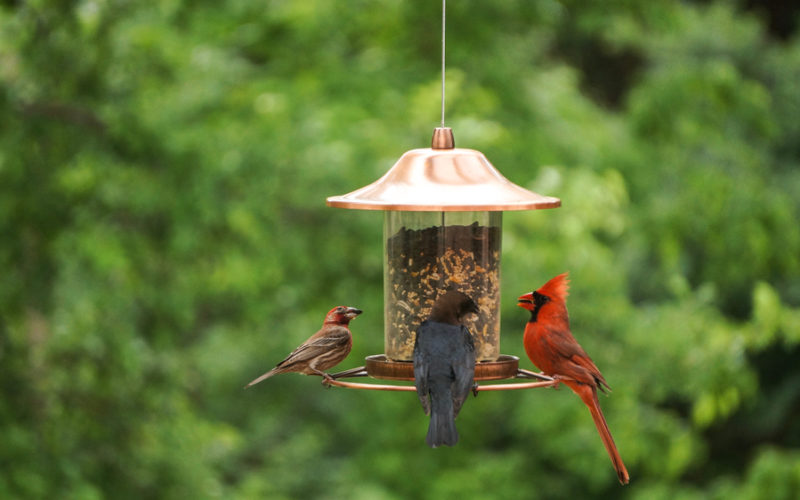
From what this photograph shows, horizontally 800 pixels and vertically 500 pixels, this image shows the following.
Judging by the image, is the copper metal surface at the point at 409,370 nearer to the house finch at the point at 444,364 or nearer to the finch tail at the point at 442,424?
the house finch at the point at 444,364

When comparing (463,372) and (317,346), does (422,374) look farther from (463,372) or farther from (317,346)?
(317,346)

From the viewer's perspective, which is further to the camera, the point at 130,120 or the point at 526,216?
the point at 526,216

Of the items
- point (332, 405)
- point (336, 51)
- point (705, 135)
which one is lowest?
point (332, 405)

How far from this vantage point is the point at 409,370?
4.92 meters

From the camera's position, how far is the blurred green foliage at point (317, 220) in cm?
896

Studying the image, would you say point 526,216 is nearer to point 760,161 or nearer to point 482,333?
point 760,161

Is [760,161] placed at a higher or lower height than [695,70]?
lower

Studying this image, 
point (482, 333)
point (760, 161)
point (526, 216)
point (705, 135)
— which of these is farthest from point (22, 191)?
point (760, 161)

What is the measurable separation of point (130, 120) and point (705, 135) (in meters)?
5.15

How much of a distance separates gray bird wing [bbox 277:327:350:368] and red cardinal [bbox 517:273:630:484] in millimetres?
827

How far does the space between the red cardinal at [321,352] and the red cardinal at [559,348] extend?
820 mm

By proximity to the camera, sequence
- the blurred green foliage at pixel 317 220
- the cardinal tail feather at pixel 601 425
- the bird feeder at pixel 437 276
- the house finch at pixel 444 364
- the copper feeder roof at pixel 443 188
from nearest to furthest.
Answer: the copper feeder roof at pixel 443 188 → the house finch at pixel 444 364 → the cardinal tail feather at pixel 601 425 → the bird feeder at pixel 437 276 → the blurred green foliage at pixel 317 220

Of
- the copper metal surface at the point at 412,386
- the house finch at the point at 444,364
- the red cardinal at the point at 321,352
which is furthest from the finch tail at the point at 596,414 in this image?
the red cardinal at the point at 321,352

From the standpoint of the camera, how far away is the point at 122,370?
8977 mm
